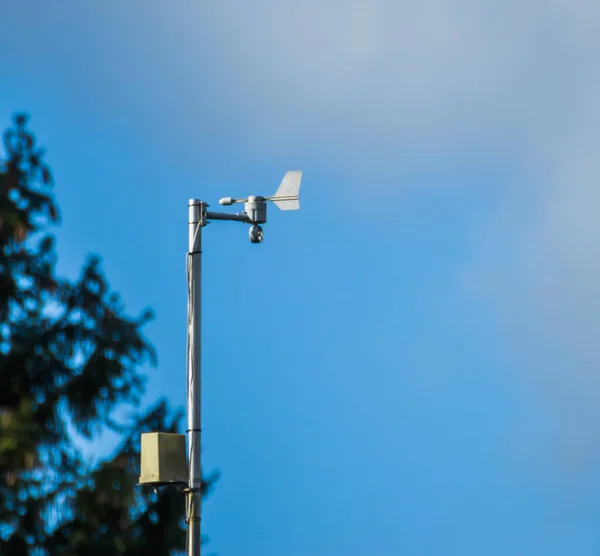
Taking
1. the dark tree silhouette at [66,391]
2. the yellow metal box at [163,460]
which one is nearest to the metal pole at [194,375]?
the yellow metal box at [163,460]

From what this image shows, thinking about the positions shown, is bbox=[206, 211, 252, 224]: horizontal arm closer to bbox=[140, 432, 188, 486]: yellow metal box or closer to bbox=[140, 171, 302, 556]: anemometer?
bbox=[140, 171, 302, 556]: anemometer

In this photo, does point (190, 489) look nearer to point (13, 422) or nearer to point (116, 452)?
point (13, 422)

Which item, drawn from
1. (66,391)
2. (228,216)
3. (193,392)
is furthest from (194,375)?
(66,391)

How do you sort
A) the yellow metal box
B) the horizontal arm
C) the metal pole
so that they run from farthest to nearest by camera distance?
the horizontal arm
the metal pole
the yellow metal box

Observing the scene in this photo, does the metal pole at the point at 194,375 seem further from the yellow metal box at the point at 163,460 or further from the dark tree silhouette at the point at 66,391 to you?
the dark tree silhouette at the point at 66,391

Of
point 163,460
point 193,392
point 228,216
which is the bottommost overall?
point 163,460

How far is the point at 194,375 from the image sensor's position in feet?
33.8

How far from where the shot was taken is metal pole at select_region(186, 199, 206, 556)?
10000mm

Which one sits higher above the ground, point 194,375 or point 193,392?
point 194,375

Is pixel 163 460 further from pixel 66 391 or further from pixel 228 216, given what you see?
pixel 66 391

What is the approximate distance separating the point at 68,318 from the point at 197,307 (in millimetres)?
8010

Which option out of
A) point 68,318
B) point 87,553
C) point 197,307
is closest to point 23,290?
point 68,318

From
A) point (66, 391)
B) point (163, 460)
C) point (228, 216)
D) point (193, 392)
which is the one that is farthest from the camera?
point (66, 391)

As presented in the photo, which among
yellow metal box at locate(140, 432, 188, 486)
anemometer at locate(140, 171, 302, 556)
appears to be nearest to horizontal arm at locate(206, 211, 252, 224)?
anemometer at locate(140, 171, 302, 556)
